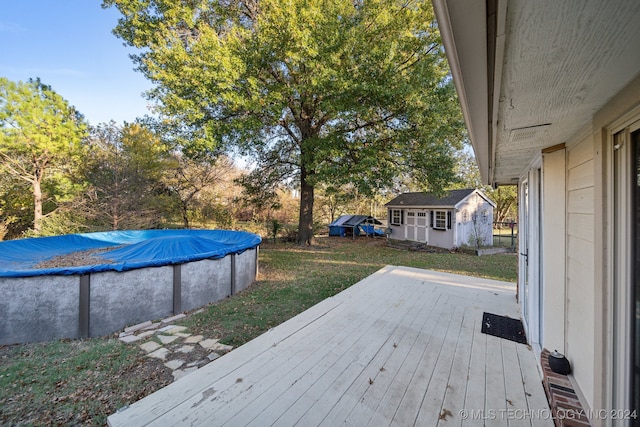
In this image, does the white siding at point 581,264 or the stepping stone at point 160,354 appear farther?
the stepping stone at point 160,354

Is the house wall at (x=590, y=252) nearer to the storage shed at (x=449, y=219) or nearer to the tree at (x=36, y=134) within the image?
the storage shed at (x=449, y=219)

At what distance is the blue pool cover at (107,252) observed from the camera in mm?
3787

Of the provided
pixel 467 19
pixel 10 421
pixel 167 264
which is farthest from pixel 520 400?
pixel 167 264

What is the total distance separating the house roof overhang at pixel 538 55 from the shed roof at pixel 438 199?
951 cm

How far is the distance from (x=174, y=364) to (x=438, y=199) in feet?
38.5

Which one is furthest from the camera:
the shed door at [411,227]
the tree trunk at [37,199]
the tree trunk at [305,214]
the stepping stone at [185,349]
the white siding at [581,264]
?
the shed door at [411,227]

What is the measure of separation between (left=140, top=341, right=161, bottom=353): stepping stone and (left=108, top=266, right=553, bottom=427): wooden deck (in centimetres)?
145

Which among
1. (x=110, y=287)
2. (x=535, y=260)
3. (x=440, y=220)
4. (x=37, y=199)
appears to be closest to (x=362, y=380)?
(x=535, y=260)

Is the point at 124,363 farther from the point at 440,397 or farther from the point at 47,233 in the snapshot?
the point at 47,233

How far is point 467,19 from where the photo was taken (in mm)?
746

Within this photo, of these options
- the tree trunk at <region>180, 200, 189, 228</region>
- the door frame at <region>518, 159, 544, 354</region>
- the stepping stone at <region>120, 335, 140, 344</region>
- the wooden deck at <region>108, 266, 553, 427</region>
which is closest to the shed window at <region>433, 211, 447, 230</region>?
the wooden deck at <region>108, 266, 553, 427</region>

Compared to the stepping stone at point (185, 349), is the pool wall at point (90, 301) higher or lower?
higher

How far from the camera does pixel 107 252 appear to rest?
241 inches

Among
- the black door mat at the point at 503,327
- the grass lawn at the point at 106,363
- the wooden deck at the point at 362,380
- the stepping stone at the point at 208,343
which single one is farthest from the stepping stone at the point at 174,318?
the black door mat at the point at 503,327
